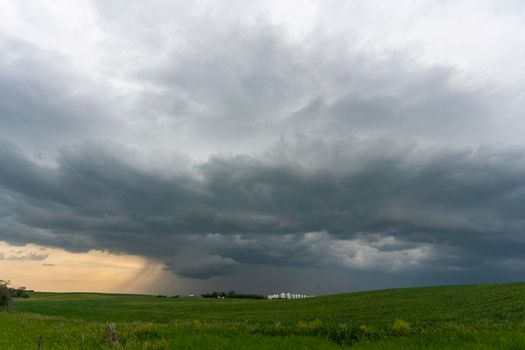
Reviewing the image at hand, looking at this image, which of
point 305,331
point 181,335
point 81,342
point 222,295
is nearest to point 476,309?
point 305,331

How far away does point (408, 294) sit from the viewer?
6706cm

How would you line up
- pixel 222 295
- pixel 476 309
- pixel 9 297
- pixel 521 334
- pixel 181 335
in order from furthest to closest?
pixel 222 295, pixel 9 297, pixel 476 309, pixel 181 335, pixel 521 334

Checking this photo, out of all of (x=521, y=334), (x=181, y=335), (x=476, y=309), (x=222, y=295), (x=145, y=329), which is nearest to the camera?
(x=521, y=334)

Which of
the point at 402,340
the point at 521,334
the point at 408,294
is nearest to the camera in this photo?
the point at 521,334

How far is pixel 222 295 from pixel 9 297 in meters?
87.9

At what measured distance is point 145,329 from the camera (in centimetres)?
1834

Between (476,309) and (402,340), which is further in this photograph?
(476,309)

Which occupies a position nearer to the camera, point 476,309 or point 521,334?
point 521,334

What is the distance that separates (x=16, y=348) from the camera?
1667 centimetres

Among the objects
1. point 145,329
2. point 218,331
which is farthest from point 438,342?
point 145,329

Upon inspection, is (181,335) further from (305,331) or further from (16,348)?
(16,348)

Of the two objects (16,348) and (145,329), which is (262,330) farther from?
(16,348)

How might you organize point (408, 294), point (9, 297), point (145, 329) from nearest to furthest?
point (145, 329)
point (9, 297)
point (408, 294)

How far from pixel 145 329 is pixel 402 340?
10956mm
